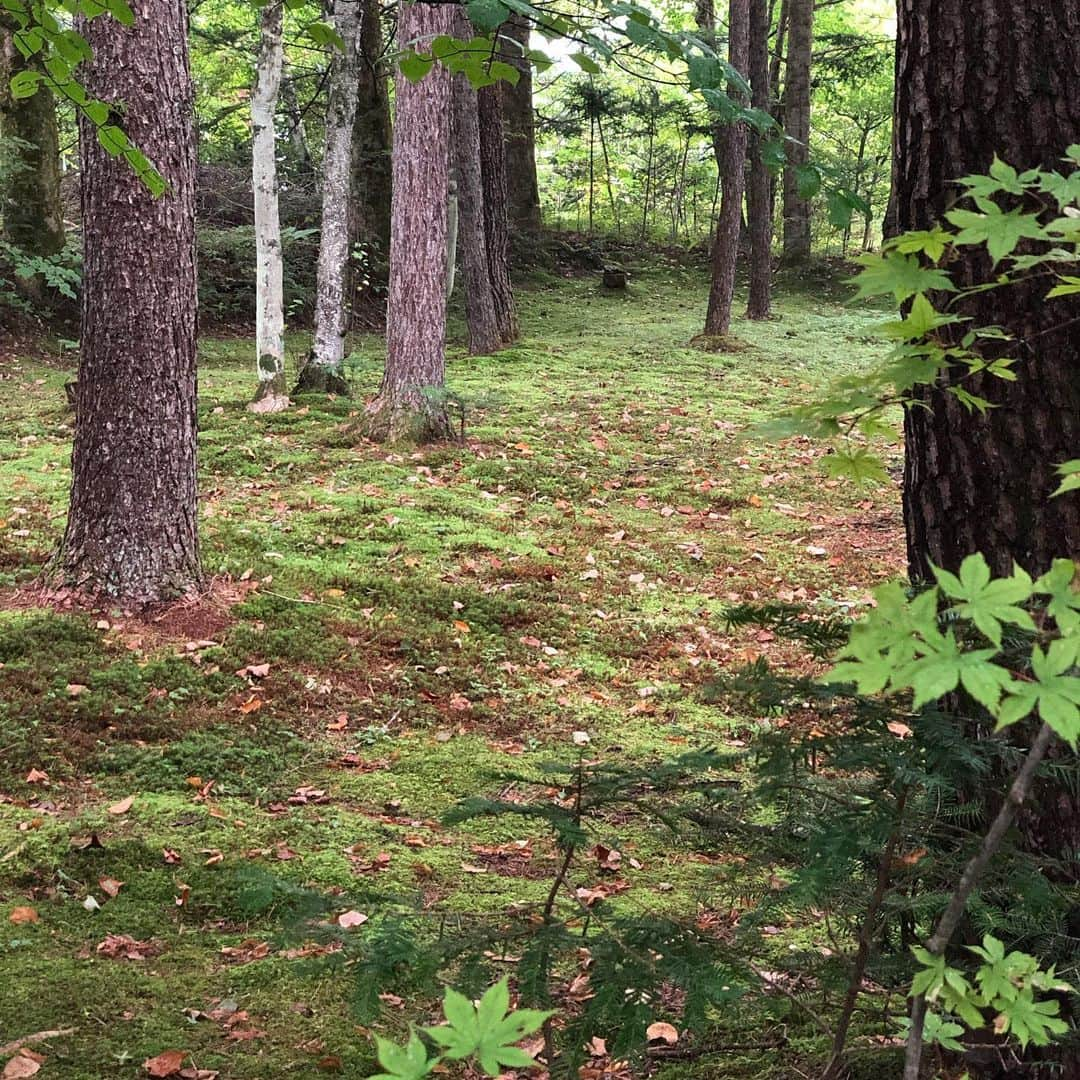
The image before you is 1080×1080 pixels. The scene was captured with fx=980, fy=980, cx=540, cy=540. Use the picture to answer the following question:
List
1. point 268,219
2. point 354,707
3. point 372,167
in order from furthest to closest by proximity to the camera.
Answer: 1. point 372,167
2. point 268,219
3. point 354,707

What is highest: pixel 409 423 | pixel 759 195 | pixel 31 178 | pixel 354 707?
pixel 759 195

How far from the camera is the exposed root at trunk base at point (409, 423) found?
8.34m

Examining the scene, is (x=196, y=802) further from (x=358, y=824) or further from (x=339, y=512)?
(x=339, y=512)

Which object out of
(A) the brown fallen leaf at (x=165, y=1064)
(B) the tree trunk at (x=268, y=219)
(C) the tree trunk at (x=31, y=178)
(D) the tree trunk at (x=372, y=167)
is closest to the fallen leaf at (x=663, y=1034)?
(A) the brown fallen leaf at (x=165, y=1064)

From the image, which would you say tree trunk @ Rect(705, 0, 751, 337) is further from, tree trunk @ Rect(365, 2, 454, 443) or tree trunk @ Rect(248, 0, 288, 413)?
tree trunk @ Rect(248, 0, 288, 413)

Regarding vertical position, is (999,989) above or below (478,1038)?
below

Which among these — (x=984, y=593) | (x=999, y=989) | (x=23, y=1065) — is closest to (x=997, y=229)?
(x=984, y=593)

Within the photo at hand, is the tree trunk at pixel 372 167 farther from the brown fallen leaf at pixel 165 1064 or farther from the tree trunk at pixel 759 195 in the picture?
the brown fallen leaf at pixel 165 1064

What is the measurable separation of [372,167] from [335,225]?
7450mm

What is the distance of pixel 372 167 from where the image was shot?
1633cm

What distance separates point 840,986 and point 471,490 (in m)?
5.88

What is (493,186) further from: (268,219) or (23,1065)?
(23,1065)

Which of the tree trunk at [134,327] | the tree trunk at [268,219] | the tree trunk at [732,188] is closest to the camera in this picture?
the tree trunk at [134,327]

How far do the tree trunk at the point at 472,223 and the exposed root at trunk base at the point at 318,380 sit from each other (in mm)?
3191
